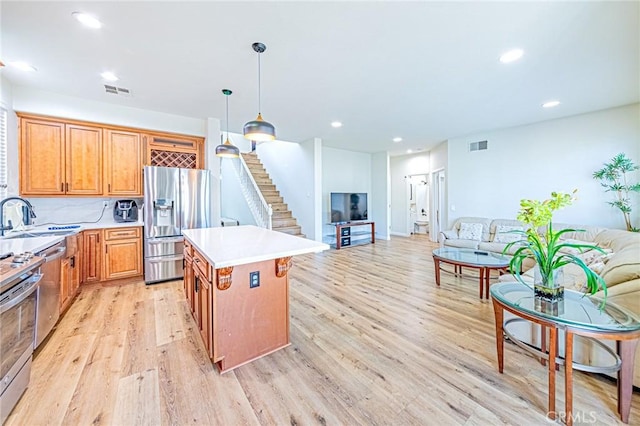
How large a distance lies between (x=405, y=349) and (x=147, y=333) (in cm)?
244

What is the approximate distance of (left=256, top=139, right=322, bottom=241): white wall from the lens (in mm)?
6324

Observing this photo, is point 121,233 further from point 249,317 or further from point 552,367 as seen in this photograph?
point 552,367

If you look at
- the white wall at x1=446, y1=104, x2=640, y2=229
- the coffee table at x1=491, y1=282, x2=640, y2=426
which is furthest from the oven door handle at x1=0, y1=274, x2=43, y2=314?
the white wall at x1=446, y1=104, x2=640, y2=229

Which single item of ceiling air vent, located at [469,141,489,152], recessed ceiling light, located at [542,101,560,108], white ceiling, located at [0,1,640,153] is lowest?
ceiling air vent, located at [469,141,489,152]

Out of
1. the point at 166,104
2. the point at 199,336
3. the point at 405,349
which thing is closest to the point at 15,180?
the point at 166,104

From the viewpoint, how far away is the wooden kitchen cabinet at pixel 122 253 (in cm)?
372

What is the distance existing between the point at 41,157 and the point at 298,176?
15.4 feet

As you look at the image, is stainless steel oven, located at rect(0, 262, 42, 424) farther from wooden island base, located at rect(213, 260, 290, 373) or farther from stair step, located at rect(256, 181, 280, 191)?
stair step, located at rect(256, 181, 280, 191)

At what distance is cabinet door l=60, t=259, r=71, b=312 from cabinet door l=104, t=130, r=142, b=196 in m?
1.41

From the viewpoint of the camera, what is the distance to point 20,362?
66.2 inches

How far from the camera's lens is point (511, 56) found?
8.71 ft

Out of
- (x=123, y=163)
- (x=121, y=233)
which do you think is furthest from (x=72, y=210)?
(x=123, y=163)

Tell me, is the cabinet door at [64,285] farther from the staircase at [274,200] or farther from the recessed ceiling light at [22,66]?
the staircase at [274,200]

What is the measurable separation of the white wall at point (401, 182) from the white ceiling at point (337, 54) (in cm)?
417
